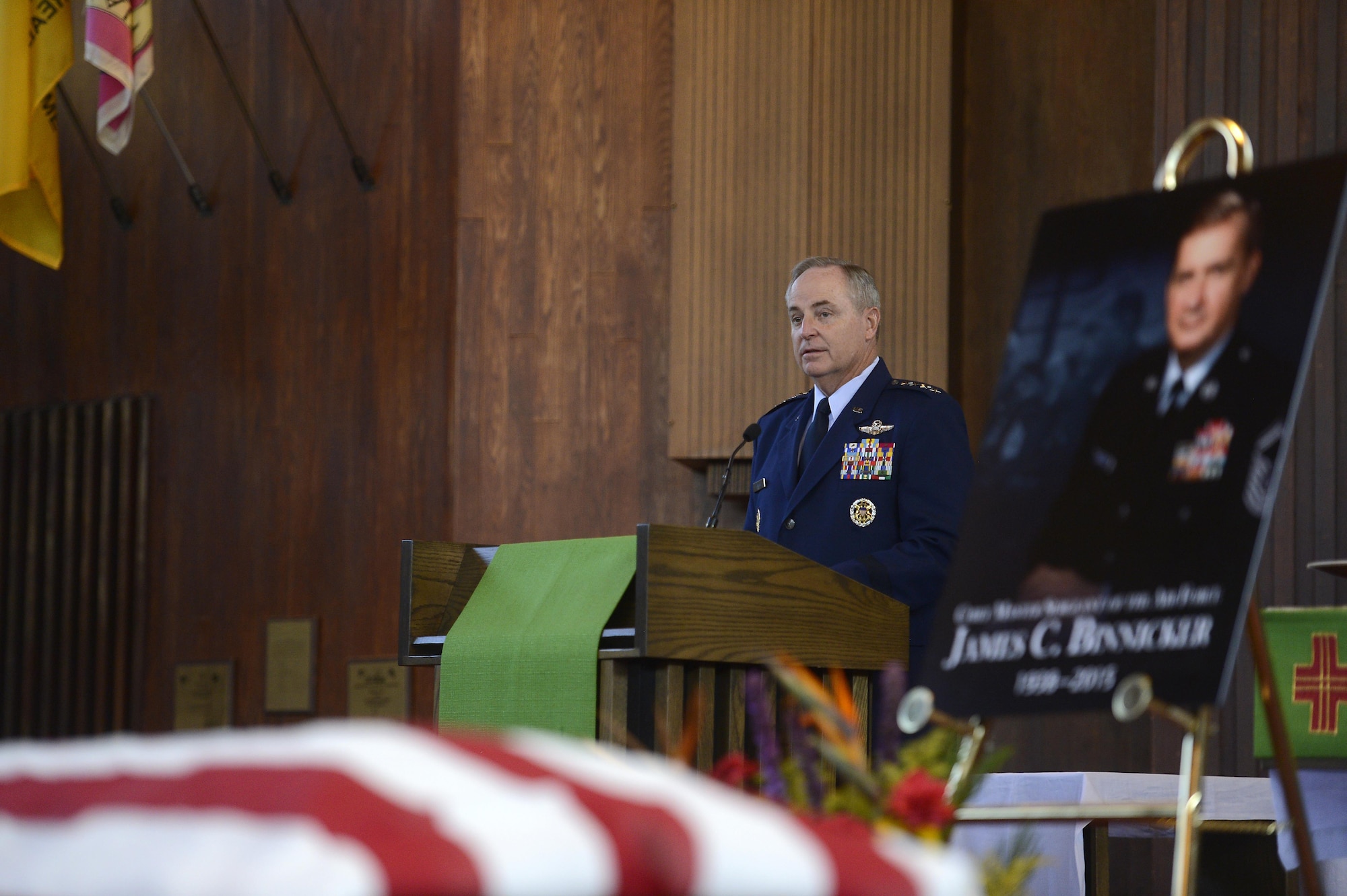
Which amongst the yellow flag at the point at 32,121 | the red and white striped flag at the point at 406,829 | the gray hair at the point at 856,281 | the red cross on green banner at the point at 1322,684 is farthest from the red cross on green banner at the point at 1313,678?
the yellow flag at the point at 32,121

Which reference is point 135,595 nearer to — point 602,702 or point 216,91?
point 216,91

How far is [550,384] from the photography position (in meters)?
5.48

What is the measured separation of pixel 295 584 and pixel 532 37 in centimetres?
222

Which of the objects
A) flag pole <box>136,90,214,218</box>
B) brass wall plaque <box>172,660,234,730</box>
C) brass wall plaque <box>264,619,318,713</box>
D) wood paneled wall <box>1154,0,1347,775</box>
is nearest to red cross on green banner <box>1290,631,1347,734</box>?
wood paneled wall <box>1154,0,1347,775</box>

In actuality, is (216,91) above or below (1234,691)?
above

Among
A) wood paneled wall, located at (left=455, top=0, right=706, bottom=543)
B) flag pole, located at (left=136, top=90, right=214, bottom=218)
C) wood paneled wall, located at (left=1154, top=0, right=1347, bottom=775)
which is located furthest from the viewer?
flag pole, located at (left=136, top=90, right=214, bottom=218)

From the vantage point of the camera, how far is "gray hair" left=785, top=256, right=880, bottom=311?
3379mm

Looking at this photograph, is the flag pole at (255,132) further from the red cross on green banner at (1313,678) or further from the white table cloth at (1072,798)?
the red cross on green banner at (1313,678)

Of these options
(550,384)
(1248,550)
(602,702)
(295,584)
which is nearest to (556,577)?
(602,702)

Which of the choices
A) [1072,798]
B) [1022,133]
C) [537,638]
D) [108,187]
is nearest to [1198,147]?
[537,638]

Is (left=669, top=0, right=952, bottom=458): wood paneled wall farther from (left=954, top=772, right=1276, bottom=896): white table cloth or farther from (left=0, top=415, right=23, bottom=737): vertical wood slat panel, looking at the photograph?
(left=0, top=415, right=23, bottom=737): vertical wood slat panel

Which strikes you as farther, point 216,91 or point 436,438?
point 216,91

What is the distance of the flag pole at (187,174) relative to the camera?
6449mm

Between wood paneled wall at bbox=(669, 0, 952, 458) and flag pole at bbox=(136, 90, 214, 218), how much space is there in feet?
7.38
